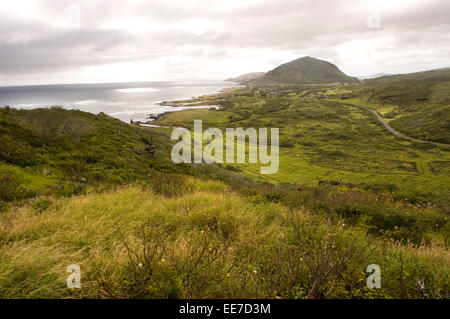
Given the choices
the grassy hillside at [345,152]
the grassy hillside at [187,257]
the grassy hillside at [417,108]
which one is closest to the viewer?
the grassy hillside at [187,257]

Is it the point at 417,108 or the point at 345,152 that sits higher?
the point at 417,108

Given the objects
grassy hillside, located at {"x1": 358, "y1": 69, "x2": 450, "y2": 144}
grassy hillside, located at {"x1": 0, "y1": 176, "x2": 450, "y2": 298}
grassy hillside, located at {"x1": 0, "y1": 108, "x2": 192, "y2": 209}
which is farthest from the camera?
grassy hillside, located at {"x1": 358, "y1": 69, "x2": 450, "y2": 144}

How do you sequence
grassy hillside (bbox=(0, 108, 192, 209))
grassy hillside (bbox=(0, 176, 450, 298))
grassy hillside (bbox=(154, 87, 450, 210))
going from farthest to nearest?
grassy hillside (bbox=(154, 87, 450, 210)) < grassy hillside (bbox=(0, 108, 192, 209)) < grassy hillside (bbox=(0, 176, 450, 298))

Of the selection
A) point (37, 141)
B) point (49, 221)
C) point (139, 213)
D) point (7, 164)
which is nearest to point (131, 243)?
point (139, 213)

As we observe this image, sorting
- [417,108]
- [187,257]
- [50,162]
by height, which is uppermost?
[417,108]

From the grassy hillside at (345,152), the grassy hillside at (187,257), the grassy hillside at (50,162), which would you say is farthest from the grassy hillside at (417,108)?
the grassy hillside at (50,162)

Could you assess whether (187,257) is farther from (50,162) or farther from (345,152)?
(345,152)

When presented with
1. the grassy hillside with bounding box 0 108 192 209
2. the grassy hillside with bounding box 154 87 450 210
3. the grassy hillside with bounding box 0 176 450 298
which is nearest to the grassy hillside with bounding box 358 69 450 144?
the grassy hillside with bounding box 154 87 450 210

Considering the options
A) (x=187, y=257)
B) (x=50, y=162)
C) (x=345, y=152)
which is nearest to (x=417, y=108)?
(x=345, y=152)

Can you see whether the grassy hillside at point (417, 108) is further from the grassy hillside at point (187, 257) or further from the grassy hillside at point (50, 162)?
the grassy hillside at point (50, 162)

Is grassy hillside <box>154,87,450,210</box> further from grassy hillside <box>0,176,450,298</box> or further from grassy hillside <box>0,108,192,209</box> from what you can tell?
grassy hillside <box>0,108,192,209</box>

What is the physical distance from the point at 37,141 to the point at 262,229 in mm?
17969

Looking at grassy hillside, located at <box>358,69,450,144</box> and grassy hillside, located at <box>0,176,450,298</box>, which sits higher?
grassy hillside, located at <box>358,69,450,144</box>

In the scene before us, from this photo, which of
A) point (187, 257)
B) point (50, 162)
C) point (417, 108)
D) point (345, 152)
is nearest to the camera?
point (187, 257)
